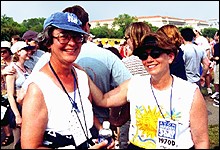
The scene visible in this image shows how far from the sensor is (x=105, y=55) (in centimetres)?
208

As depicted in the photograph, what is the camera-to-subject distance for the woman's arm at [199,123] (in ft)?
5.43

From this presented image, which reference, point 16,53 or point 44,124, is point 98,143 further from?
point 16,53

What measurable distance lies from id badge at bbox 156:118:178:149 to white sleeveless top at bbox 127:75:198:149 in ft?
0.08

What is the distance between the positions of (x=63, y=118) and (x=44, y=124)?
4.2 inches

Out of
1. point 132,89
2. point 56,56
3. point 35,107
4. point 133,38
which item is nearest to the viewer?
point 35,107

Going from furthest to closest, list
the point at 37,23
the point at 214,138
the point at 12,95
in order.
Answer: the point at 37,23
the point at 12,95
the point at 214,138

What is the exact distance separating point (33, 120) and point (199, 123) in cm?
86

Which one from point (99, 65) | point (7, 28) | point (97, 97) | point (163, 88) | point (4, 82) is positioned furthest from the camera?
point (7, 28)

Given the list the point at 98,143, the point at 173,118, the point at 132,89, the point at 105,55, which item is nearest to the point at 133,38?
the point at 105,55

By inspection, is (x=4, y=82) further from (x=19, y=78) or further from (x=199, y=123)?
(x=199, y=123)

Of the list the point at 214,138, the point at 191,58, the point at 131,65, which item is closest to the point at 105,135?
the point at 131,65

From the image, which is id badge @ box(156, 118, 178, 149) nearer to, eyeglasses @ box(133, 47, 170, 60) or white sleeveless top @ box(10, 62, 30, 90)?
eyeglasses @ box(133, 47, 170, 60)

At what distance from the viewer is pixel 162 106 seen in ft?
5.67

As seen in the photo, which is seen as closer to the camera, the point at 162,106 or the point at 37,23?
the point at 162,106
